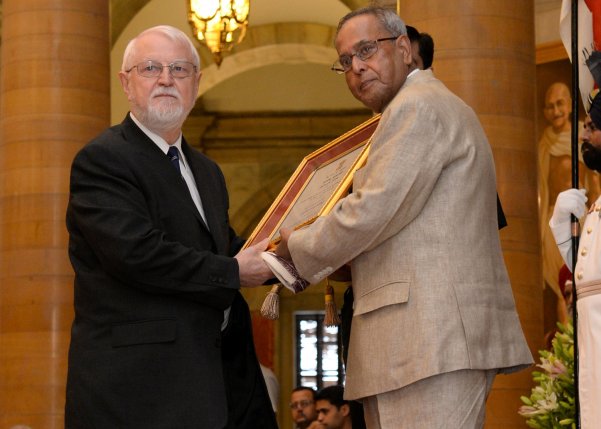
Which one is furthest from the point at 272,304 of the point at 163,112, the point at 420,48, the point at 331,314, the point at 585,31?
the point at 585,31

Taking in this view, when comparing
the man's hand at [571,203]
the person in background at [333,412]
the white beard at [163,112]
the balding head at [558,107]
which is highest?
the balding head at [558,107]

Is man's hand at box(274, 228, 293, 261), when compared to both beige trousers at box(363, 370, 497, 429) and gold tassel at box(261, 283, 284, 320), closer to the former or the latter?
gold tassel at box(261, 283, 284, 320)

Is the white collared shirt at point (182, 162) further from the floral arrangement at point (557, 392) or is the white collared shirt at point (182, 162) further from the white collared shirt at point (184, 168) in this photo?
the floral arrangement at point (557, 392)

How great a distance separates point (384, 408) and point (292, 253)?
640mm

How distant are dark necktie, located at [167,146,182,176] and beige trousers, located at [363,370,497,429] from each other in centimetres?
118

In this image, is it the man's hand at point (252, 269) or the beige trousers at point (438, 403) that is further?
the man's hand at point (252, 269)

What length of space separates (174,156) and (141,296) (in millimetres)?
610

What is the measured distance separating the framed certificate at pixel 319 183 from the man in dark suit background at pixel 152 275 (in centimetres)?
24

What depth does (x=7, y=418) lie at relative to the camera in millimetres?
10977

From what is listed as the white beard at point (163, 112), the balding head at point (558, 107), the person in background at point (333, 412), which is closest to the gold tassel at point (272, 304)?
the white beard at point (163, 112)

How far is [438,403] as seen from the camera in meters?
4.28

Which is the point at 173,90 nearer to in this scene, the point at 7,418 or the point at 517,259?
the point at 517,259

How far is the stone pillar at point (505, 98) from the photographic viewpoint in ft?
29.2

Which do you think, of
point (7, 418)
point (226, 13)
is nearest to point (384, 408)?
point (7, 418)
